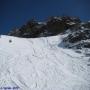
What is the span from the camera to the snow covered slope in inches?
507

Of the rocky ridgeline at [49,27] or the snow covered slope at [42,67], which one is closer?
the snow covered slope at [42,67]

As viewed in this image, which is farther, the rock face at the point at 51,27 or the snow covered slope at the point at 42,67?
the rock face at the point at 51,27

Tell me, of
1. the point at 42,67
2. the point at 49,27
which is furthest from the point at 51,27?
the point at 42,67

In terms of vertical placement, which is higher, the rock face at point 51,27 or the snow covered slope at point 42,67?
the rock face at point 51,27

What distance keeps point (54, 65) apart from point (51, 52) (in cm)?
355

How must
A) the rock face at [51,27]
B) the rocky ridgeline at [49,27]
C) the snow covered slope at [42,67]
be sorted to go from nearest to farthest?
1. the snow covered slope at [42,67]
2. the rocky ridgeline at [49,27]
3. the rock face at [51,27]

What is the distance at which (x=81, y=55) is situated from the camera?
18625 mm

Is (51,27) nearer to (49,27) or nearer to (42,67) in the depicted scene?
(49,27)

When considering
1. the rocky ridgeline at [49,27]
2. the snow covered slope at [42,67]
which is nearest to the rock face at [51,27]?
the rocky ridgeline at [49,27]

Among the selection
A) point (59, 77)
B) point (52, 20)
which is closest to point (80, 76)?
point (59, 77)

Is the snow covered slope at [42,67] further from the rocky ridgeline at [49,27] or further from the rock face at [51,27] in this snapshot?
the rock face at [51,27]

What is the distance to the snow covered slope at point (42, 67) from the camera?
12.9 m

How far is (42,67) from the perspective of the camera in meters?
16.0

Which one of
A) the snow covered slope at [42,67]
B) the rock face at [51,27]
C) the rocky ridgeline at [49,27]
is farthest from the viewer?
the rock face at [51,27]
